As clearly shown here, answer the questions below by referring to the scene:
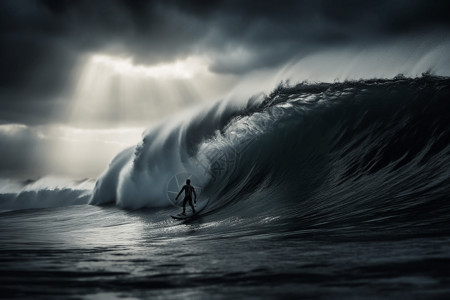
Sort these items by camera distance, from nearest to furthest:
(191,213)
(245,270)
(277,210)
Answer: (245,270), (277,210), (191,213)

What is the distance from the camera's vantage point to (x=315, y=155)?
14203 mm

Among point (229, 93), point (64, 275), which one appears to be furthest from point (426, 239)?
point (229, 93)

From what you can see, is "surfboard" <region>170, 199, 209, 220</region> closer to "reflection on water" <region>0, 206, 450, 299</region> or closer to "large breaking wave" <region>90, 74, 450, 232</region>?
"large breaking wave" <region>90, 74, 450, 232</region>

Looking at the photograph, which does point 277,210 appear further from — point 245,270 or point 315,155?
point 245,270

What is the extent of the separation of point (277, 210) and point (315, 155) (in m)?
4.56

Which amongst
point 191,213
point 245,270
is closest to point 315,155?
point 191,213

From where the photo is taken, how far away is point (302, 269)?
12.8 feet

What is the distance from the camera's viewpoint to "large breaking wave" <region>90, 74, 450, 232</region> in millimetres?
9109

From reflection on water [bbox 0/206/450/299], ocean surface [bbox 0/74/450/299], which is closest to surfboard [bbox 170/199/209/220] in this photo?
ocean surface [bbox 0/74/450/299]

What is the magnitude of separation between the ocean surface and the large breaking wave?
2.4 inches

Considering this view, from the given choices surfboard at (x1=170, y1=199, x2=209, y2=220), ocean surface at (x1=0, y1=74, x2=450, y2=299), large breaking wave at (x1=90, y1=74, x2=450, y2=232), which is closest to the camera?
ocean surface at (x1=0, y1=74, x2=450, y2=299)

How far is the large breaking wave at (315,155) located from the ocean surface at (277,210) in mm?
60

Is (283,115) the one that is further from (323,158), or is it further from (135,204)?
(135,204)

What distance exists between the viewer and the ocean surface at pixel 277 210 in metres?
3.57
